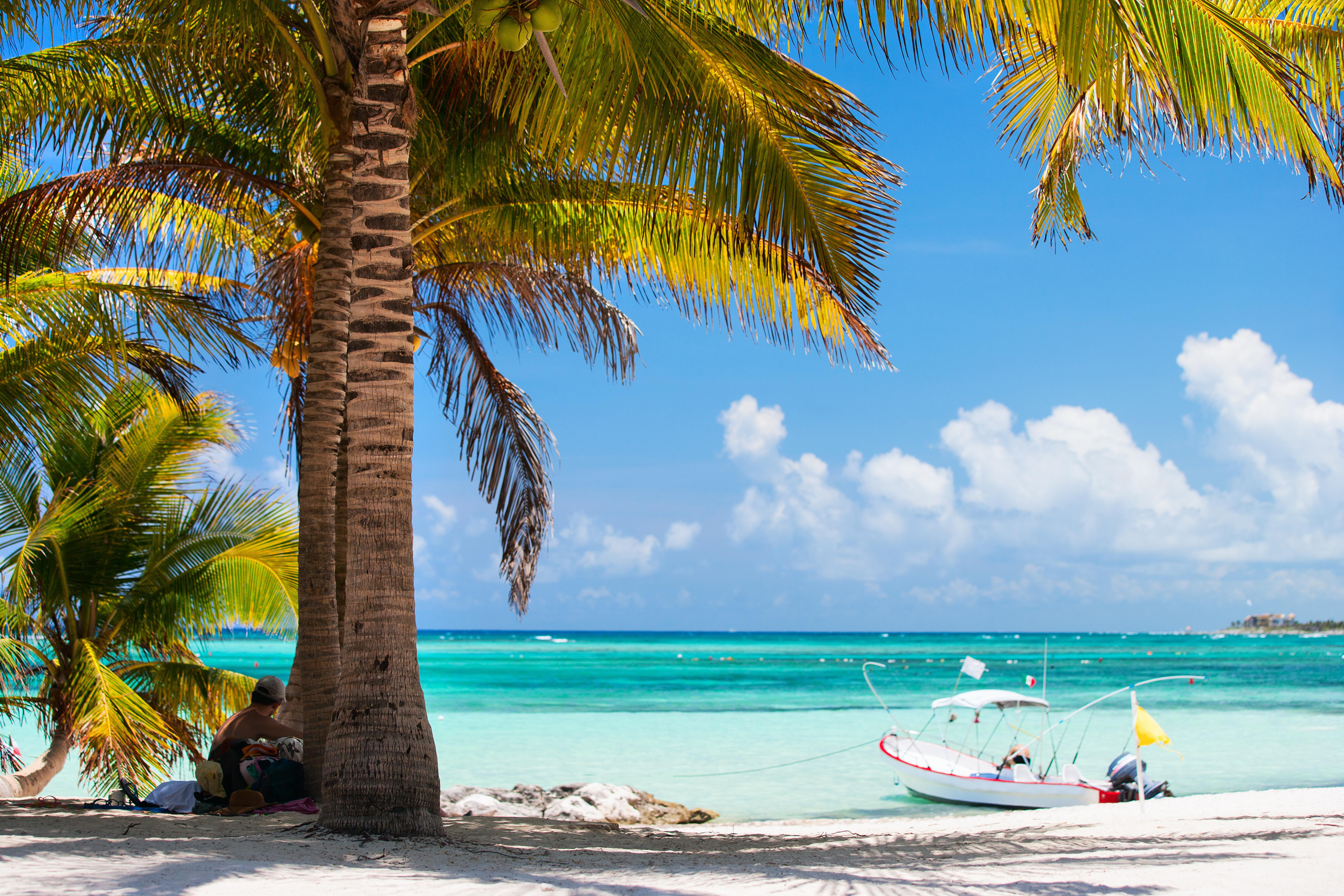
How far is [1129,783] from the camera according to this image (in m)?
13.0

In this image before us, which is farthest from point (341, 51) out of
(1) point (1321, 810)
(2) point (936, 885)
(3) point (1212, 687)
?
(3) point (1212, 687)

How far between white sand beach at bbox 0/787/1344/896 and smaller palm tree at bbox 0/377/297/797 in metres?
3.58

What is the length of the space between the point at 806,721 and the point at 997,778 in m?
14.2

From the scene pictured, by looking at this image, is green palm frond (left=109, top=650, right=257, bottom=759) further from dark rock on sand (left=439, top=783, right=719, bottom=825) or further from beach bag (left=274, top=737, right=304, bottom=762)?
beach bag (left=274, top=737, right=304, bottom=762)

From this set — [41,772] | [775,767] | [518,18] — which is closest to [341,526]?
[41,772]

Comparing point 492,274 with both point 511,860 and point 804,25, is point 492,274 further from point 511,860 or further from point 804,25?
point 511,860

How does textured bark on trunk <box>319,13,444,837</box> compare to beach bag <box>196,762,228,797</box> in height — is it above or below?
above

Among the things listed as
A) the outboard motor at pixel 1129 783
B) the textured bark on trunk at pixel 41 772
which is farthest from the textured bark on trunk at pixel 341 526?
the outboard motor at pixel 1129 783

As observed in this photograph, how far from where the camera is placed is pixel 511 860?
14.4ft

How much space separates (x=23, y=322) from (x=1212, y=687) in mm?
45232

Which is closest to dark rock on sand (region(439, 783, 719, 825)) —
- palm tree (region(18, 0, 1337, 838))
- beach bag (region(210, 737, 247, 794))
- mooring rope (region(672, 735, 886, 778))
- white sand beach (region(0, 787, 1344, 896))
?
beach bag (region(210, 737, 247, 794))

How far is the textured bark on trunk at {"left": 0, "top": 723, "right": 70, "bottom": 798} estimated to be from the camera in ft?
26.5

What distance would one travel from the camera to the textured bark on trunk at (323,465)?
6453 mm

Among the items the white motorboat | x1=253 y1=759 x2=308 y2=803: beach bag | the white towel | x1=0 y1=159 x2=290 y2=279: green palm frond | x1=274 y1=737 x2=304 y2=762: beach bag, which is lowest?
the white motorboat
